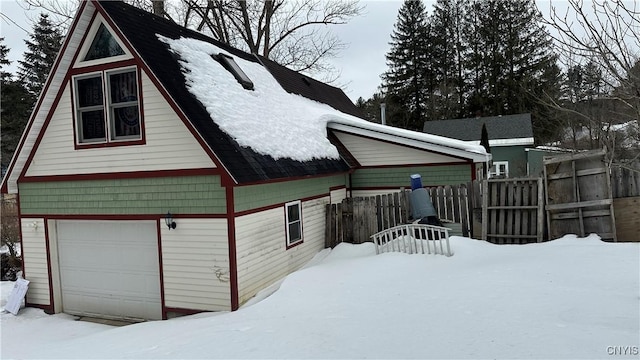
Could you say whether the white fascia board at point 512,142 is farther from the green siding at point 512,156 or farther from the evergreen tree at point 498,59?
the evergreen tree at point 498,59

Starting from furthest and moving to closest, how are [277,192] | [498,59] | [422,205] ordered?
[498,59] < [422,205] < [277,192]

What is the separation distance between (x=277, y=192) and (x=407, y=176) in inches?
194

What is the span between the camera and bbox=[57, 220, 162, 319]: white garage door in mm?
8586

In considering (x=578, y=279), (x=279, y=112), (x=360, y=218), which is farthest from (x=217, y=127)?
(x=578, y=279)

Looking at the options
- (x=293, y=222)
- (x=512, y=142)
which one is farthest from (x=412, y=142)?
(x=512, y=142)

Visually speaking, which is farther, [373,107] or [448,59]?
[373,107]

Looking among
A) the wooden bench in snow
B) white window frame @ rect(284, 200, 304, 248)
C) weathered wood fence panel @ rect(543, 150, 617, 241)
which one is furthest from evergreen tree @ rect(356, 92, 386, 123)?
the wooden bench in snow

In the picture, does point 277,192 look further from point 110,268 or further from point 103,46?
point 103,46

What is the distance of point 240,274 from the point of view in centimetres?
782

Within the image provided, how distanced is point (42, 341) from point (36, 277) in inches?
103

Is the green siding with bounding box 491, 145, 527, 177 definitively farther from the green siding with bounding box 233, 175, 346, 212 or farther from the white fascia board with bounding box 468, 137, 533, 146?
the green siding with bounding box 233, 175, 346, 212

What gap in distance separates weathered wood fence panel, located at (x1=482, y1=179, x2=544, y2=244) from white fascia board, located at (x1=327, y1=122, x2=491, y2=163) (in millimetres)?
1754

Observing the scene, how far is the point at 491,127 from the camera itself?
3134 cm

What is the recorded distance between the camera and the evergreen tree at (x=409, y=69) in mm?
44312
